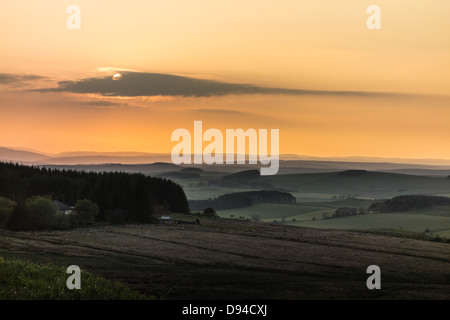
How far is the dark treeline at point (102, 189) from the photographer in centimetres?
14238

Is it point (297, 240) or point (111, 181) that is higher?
point (111, 181)

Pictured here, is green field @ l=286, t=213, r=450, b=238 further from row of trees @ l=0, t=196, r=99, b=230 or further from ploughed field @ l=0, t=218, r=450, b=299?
row of trees @ l=0, t=196, r=99, b=230

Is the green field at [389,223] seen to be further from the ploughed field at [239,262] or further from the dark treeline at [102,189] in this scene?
the ploughed field at [239,262]

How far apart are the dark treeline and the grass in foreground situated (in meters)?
97.8

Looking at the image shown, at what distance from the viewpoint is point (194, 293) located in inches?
1667

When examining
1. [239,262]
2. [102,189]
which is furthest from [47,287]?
[102,189]

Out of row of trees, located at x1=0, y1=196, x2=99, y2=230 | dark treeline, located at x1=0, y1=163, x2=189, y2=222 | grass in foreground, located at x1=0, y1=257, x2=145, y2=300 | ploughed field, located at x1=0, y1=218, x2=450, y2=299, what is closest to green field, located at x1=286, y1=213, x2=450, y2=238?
dark treeline, located at x1=0, y1=163, x2=189, y2=222

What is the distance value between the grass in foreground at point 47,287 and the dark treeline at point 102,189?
97.8m

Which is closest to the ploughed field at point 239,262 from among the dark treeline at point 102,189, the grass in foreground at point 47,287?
the grass in foreground at point 47,287
